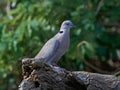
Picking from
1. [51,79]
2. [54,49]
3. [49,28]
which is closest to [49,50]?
[54,49]

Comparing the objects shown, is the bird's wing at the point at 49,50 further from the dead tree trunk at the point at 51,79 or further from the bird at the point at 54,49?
the dead tree trunk at the point at 51,79

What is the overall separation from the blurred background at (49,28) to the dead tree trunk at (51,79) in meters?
3.63

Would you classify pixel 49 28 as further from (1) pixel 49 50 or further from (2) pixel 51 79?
(2) pixel 51 79

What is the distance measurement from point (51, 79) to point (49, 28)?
12.8ft

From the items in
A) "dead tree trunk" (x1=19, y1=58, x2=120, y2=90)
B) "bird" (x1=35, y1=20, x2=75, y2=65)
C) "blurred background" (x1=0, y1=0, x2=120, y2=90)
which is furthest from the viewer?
"blurred background" (x1=0, y1=0, x2=120, y2=90)

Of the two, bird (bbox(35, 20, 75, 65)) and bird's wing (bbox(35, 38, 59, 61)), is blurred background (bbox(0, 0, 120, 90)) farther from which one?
bird's wing (bbox(35, 38, 59, 61))

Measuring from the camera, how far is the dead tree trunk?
4141mm

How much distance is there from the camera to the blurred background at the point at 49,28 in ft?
26.6

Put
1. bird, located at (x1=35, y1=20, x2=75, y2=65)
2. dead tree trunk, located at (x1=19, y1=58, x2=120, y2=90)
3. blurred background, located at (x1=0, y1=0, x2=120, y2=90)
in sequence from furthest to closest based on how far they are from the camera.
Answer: blurred background, located at (x1=0, y1=0, x2=120, y2=90) < bird, located at (x1=35, y1=20, x2=75, y2=65) < dead tree trunk, located at (x1=19, y1=58, x2=120, y2=90)

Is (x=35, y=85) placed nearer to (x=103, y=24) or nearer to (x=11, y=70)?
(x=11, y=70)

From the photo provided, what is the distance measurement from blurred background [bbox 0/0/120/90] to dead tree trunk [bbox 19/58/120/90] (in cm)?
363

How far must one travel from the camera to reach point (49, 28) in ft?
26.4

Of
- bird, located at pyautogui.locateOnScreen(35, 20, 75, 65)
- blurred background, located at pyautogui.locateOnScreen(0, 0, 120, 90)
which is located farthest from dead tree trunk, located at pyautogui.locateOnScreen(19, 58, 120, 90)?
blurred background, located at pyautogui.locateOnScreen(0, 0, 120, 90)


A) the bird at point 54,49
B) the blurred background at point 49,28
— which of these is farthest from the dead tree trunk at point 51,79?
the blurred background at point 49,28
